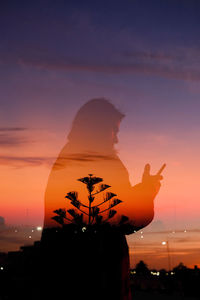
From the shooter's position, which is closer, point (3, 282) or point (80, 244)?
point (80, 244)

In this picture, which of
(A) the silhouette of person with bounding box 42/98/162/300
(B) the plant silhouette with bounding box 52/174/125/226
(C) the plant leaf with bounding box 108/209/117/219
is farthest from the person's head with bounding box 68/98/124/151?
(C) the plant leaf with bounding box 108/209/117/219

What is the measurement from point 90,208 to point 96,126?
8.26 ft

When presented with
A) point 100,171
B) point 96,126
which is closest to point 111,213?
point 100,171

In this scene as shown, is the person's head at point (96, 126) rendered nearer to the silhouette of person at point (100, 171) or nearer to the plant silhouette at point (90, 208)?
the silhouette of person at point (100, 171)

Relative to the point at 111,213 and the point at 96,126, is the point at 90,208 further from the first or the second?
the point at 96,126

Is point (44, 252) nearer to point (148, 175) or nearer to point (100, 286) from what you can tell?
point (100, 286)

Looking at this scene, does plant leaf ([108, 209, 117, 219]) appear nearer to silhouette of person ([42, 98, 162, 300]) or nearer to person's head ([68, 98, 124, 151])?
silhouette of person ([42, 98, 162, 300])

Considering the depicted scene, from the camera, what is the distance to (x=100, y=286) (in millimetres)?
9438

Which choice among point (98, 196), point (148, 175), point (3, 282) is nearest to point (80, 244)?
point (98, 196)

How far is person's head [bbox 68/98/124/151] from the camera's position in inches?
469

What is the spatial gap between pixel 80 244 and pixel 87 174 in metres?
3.09

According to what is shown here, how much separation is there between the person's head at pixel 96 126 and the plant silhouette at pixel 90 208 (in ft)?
3.52

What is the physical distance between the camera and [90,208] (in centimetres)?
1163

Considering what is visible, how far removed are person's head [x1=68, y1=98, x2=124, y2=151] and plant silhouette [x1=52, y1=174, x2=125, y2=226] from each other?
107cm
